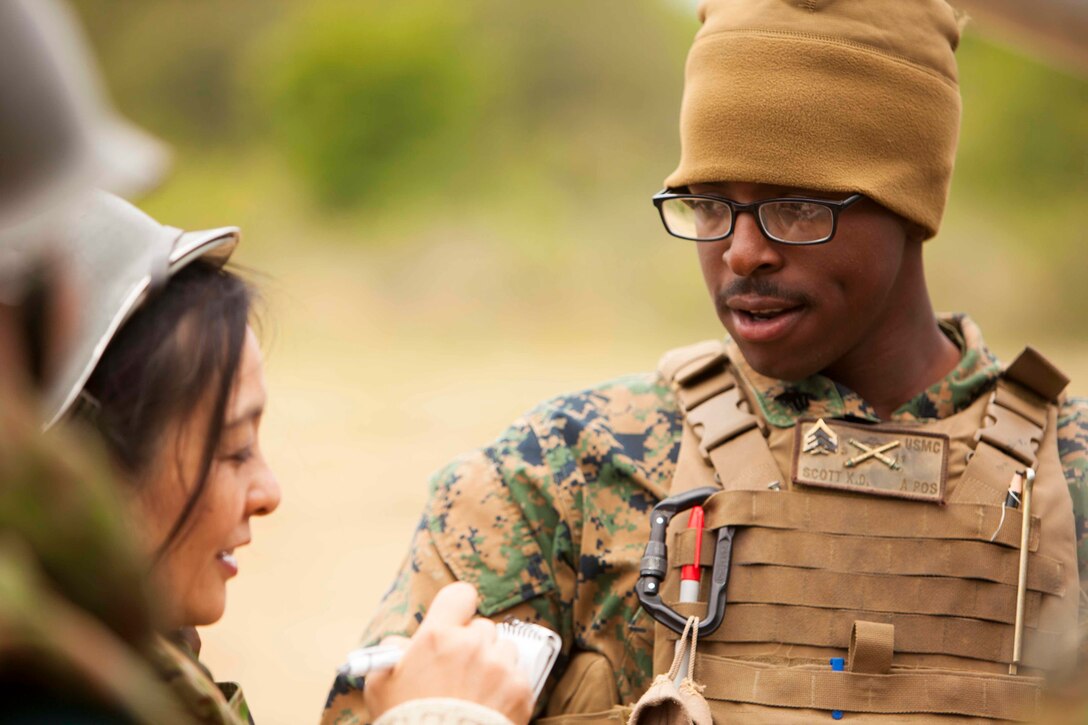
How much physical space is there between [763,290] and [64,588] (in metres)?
1.94

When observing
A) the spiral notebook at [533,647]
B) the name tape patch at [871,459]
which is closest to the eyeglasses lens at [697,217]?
the name tape patch at [871,459]

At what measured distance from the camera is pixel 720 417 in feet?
10.4

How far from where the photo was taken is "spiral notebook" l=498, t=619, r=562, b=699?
2.49 m

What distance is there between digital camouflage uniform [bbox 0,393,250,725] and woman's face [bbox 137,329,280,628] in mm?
715

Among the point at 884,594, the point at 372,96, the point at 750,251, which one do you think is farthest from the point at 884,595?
the point at 372,96

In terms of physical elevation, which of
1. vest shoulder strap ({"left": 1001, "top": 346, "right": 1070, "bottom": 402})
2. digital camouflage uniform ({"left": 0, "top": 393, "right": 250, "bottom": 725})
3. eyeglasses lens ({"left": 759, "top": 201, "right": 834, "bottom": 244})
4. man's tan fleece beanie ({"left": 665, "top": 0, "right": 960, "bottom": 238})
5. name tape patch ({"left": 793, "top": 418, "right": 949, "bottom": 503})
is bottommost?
digital camouflage uniform ({"left": 0, "top": 393, "right": 250, "bottom": 725})

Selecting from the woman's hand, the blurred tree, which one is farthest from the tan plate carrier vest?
the blurred tree

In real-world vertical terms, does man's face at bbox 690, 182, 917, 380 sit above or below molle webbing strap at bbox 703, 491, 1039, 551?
above

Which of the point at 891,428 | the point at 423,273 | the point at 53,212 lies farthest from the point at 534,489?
the point at 423,273

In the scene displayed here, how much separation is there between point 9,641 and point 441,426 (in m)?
14.2

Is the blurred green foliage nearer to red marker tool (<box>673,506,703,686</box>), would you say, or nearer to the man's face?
the man's face

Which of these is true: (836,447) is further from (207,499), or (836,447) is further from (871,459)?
(207,499)

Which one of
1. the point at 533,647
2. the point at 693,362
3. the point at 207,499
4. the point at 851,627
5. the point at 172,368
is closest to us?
the point at 172,368

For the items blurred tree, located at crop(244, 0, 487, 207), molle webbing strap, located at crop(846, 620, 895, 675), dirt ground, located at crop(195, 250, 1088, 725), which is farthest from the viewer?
blurred tree, located at crop(244, 0, 487, 207)
